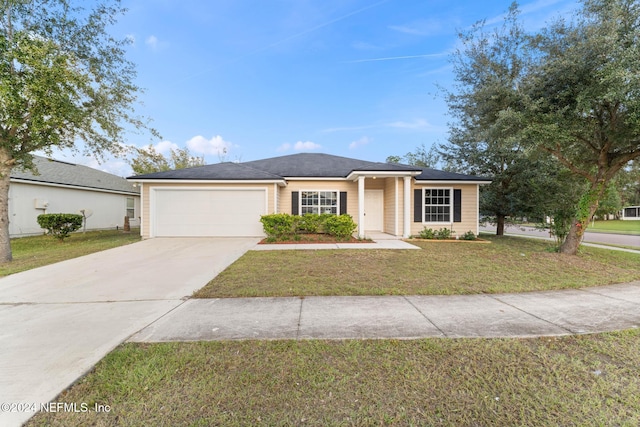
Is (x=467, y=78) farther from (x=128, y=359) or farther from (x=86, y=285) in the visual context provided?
(x=86, y=285)

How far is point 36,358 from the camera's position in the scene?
2576mm

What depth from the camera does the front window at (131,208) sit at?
66.2 feet

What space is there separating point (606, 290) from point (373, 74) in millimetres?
13342

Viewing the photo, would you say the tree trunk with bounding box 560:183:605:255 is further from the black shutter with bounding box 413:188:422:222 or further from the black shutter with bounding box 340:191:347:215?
the black shutter with bounding box 340:191:347:215

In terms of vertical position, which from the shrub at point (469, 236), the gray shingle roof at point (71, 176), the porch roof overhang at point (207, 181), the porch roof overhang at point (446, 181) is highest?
the gray shingle roof at point (71, 176)

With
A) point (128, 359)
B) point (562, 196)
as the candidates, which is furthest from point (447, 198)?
point (128, 359)

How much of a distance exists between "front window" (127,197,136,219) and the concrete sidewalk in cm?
2045

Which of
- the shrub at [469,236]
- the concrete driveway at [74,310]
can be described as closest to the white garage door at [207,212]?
the concrete driveway at [74,310]

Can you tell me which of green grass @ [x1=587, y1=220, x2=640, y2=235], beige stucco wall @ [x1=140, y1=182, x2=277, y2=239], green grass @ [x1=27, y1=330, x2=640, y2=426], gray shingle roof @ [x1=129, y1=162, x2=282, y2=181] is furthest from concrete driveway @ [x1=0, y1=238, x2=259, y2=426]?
green grass @ [x1=587, y1=220, x2=640, y2=235]

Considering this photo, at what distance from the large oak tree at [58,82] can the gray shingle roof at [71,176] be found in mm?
7372

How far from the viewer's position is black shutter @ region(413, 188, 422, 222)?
12180 millimetres

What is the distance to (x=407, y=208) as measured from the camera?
11.5 m

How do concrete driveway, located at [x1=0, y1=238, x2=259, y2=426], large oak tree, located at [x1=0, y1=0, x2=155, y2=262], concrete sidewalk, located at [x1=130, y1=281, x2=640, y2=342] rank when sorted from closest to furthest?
concrete driveway, located at [x1=0, y1=238, x2=259, y2=426]
concrete sidewalk, located at [x1=130, y1=281, x2=640, y2=342]
large oak tree, located at [x1=0, y1=0, x2=155, y2=262]

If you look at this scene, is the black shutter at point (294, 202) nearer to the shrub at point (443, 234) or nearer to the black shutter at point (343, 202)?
the black shutter at point (343, 202)
